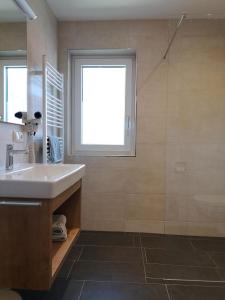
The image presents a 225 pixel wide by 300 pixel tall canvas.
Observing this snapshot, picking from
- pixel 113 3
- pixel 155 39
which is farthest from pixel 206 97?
pixel 113 3

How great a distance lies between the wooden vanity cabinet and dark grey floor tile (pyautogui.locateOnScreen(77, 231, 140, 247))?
58.2 inches

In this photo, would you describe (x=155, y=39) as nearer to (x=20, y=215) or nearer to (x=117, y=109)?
(x=117, y=109)

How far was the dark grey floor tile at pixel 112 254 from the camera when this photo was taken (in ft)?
7.84

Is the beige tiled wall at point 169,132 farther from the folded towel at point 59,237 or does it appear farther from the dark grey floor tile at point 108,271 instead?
the folded towel at point 59,237

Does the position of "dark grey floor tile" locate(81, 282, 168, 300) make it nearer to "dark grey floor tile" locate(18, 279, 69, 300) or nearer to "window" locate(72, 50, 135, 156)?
"dark grey floor tile" locate(18, 279, 69, 300)

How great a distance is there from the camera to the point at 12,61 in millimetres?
1919

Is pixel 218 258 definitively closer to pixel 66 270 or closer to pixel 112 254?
pixel 112 254

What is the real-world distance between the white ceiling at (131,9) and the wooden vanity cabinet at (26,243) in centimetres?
215

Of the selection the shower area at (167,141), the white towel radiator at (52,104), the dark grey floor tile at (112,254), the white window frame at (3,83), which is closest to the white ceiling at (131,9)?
the shower area at (167,141)

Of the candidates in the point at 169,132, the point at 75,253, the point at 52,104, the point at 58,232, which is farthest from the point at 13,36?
the point at 75,253

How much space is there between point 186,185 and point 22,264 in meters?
2.09

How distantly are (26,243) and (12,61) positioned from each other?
1.30 m

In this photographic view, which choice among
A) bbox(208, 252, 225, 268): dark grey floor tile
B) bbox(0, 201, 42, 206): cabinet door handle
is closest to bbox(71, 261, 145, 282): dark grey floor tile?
bbox(208, 252, 225, 268): dark grey floor tile

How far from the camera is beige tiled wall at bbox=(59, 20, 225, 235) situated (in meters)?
2.89
